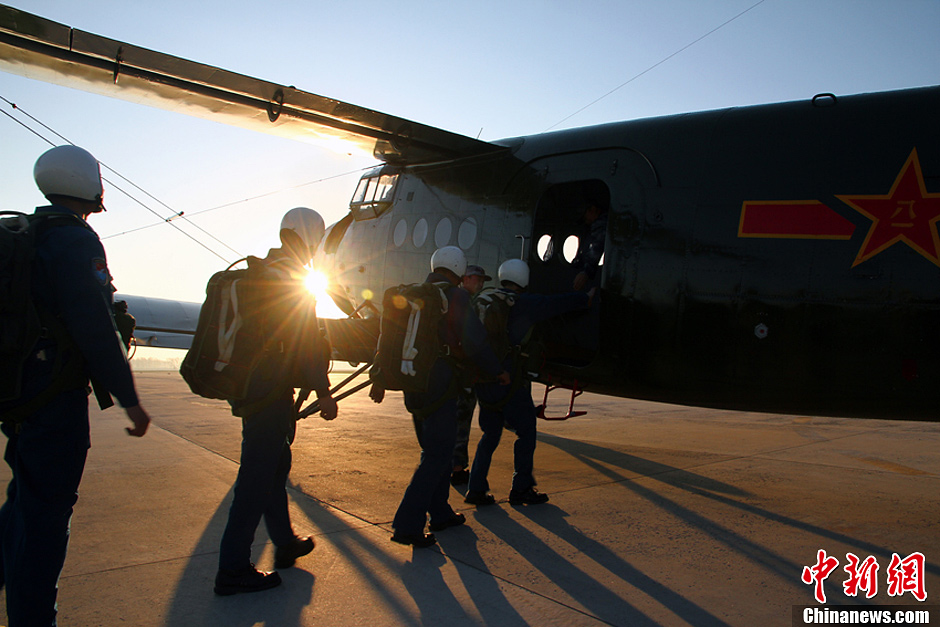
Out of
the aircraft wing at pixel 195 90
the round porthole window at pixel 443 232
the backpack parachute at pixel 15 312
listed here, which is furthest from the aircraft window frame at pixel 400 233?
the backpack parachute at pixel 15 312

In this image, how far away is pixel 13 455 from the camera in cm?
289

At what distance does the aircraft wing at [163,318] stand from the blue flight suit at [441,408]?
25576 millimetres

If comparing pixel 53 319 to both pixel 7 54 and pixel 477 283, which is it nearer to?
pixel 477 283

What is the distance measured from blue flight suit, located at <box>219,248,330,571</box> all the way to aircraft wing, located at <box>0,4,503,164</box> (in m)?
3.59

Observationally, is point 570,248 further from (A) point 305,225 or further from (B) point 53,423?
(B) point 53,423

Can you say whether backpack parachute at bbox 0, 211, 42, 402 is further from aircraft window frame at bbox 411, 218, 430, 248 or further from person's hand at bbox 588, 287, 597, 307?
aircraft window frame at bbox 411, 218, 430, 248

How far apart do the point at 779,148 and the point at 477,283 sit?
2.84m

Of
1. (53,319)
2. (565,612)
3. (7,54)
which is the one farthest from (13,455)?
(7,54)

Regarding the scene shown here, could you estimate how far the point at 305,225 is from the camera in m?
4.21

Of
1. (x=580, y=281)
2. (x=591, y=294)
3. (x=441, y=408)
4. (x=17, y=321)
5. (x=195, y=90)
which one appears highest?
(x=195, y=90)

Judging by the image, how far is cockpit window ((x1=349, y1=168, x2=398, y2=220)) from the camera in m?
8.79

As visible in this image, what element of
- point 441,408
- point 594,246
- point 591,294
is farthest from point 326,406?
point 594,246

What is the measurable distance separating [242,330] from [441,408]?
64.6 inches

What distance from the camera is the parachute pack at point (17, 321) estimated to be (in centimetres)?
277
